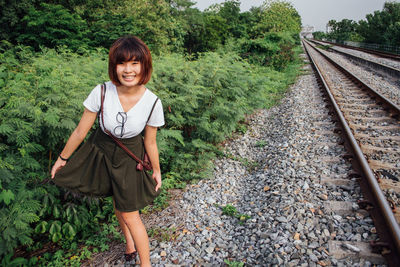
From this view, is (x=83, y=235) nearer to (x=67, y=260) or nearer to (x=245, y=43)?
(x=67, y=260)

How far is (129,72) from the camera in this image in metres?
2.00

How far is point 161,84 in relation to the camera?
4625mm

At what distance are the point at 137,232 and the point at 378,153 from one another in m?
4.40

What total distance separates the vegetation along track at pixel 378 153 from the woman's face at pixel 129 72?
9.10 feet

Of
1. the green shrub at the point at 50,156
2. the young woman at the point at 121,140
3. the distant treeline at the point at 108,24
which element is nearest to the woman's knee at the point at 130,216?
the young woman at the point at 121,140

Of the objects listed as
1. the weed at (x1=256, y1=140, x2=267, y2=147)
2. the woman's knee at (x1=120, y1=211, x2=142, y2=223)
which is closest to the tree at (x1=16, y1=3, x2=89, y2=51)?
the weed at (x1=256, y1=140, x2=267, y2=147)

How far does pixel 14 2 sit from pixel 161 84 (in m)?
18.4

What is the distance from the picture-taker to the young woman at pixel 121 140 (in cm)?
203

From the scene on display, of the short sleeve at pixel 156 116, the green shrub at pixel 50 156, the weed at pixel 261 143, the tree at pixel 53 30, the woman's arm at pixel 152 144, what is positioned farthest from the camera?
the tree at pixel 53 30

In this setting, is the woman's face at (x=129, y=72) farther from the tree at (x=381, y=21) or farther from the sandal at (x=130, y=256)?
the tree at (x=381, y=21)

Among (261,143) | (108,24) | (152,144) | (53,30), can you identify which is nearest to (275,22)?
(108,24)

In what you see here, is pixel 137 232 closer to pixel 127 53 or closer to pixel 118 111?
pixel 118 111

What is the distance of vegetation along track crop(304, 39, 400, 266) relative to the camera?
269 centimetres

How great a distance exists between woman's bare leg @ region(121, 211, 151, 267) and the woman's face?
1.19 meters
